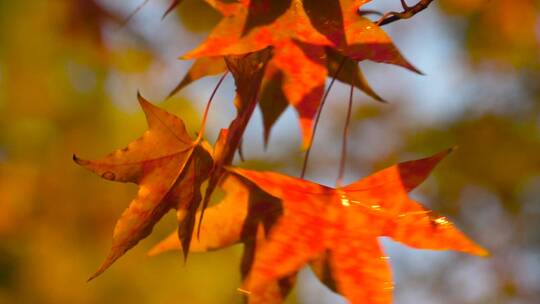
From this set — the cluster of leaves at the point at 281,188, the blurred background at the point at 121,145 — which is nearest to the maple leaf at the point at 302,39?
the cluster of leaves at the point at 281,188

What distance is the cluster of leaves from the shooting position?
910 millimetres

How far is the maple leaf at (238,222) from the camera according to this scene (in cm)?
102

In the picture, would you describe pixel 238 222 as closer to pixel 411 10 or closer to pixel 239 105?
pixel 239 105

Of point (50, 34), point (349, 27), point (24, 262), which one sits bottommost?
point (24, 262)

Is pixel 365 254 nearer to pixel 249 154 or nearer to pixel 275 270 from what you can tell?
pixel 275 270

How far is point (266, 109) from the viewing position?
44.7 inches

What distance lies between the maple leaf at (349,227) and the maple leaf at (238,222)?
2 cm

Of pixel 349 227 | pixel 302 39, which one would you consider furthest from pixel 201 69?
pixel 349 227

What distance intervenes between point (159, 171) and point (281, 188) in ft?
0.45

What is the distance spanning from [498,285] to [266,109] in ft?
9.65

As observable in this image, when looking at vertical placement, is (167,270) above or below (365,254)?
below

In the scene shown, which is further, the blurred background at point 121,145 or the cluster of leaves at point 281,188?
the blurred background at point 121,145

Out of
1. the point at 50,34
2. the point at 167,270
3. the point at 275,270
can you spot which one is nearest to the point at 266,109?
the point at 275,270

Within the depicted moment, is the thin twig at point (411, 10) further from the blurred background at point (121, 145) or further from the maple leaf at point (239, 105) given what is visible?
the blurred background at point (121, 145)
